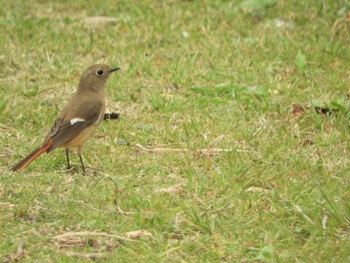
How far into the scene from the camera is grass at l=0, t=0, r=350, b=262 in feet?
18.7

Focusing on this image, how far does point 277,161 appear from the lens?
704 centimetres

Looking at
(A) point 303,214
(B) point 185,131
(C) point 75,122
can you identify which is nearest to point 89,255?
(A) point 303,214

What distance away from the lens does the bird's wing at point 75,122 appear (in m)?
6.99

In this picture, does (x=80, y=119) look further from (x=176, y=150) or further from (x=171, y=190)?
(x=171, y=190)

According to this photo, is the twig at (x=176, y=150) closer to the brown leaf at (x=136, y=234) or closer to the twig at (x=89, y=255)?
the brown leaf at (x=136, y=234)

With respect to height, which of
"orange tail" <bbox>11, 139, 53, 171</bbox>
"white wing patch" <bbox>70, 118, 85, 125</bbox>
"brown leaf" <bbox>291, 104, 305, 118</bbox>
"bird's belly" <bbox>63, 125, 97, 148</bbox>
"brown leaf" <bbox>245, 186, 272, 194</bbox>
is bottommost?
"brown leaf" <bbox>291, 104, 305, 118</bbox>

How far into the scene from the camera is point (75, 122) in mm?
7215

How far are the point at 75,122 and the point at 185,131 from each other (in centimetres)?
106

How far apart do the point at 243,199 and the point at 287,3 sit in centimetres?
504

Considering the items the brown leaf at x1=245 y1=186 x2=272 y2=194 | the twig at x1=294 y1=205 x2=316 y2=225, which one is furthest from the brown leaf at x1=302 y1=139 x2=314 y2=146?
the twig at x1=294 y1=205 x2=316 y2=225

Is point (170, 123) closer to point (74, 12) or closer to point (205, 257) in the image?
point (205, 257)

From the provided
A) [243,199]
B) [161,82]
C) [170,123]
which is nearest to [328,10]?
[161,82]

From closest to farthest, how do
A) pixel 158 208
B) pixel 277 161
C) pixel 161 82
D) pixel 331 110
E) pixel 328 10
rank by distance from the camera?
1. pixel 158 208
2. pixel 277 161
3. pixel 331 110
4. pixel 161 82
5. pixel 328 10

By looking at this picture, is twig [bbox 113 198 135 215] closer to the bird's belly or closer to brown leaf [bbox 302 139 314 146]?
the bird's belly
